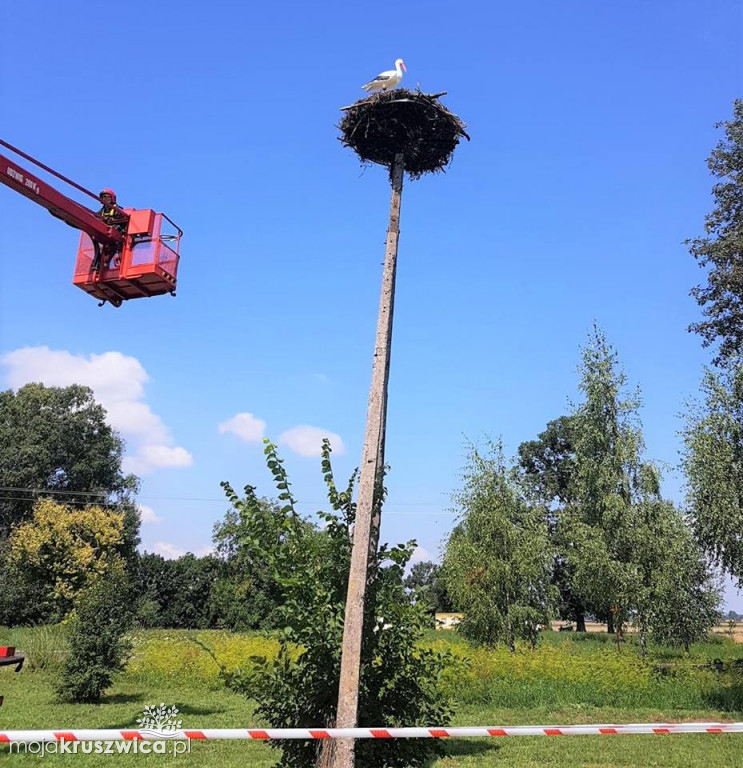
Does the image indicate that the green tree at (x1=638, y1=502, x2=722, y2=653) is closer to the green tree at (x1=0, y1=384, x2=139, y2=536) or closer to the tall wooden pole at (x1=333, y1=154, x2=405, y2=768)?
the tall wooden pole at (x1=333, y1=154, x2=405, y2=768)

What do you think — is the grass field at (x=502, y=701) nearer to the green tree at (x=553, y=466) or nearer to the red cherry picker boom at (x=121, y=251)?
the red cherry picker boom at (x=121, y=251)

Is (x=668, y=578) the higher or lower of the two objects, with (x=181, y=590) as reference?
higher

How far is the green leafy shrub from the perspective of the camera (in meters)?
14.2

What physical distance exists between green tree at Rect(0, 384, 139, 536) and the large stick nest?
41.5 meters

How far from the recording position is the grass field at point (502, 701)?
32.7ft

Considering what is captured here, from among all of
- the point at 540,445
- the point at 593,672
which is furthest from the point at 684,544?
the point at 540,445

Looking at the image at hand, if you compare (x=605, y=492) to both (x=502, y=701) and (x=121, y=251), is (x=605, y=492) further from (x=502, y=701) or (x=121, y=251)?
(x=121, y=251)

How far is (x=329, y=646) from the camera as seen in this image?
17.6 ft

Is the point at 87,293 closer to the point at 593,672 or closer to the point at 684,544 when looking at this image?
the point at 593,672

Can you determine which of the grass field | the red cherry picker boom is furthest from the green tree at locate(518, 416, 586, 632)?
the red cherry picker boom

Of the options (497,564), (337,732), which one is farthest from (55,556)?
(337,732)

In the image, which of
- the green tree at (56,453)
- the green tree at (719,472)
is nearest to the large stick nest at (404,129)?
the green tree at (719,472)

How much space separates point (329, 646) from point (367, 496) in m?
1.31

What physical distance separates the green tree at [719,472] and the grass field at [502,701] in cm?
328
